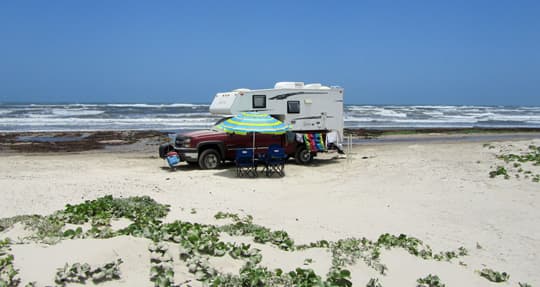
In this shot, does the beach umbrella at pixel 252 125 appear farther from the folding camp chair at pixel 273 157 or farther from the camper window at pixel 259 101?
the camper window at pixel 259 101

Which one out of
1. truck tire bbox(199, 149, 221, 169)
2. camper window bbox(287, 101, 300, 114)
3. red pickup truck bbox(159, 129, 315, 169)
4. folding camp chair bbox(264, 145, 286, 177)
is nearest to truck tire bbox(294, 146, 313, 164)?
red pickup truck bbox(159, 129, 315, 169)

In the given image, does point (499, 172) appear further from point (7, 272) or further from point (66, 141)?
point (66, 141)

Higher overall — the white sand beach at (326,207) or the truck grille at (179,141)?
the truck grille at (179,141)

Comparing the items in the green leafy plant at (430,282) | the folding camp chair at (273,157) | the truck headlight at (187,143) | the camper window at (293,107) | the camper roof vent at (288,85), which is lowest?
the green leafy plant at (430,282)

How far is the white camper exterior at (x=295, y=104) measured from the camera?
47.8ft

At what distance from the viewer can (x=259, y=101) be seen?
1464 cm

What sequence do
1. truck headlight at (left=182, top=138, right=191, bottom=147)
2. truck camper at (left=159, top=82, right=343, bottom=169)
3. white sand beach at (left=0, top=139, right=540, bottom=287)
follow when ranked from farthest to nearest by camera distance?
truck camper at (left=159, top=82, right=343, bottom=169) → truck headlight at (left=182, top=138, right=191, bottom=147) → white sand beach at (left=0, top=139, right=540, bottom=287)

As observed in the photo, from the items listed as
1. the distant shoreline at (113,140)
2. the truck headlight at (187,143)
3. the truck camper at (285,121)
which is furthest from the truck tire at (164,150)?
the distant shoreline at (113,140)

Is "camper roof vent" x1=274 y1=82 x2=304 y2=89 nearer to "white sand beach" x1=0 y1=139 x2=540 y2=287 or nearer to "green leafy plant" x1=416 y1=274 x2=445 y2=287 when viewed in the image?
"white sand beach" x1=0 y1=139 x2=540 y2=287

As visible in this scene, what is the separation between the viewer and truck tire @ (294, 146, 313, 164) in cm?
1459

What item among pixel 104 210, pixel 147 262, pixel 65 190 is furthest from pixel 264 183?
pixel 147 262

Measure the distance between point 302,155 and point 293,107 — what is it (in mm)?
1618

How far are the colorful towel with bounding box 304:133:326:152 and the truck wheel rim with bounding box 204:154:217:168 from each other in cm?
307

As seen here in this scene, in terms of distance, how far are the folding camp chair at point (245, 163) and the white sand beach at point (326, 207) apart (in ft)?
0.99
